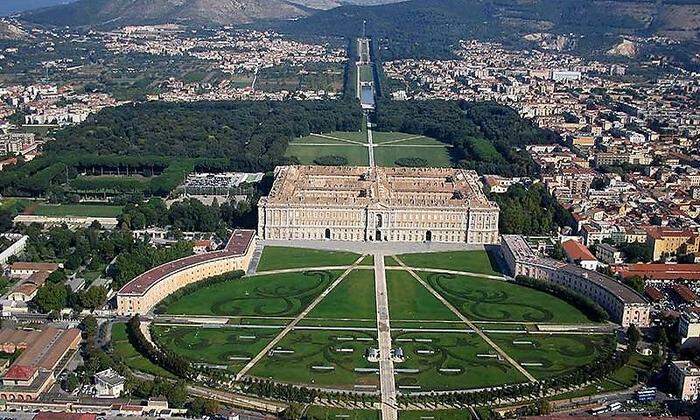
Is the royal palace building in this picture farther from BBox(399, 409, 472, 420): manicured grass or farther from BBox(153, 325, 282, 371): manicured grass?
BBox(399, 409, 472, 420): manicured grass

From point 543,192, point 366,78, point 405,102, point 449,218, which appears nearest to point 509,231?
point 449,218

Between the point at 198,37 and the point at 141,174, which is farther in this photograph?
the point at 198,37

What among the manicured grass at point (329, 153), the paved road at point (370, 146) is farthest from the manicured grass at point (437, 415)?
the manicured grass at point (329, 153)

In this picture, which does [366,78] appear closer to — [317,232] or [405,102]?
[405,102]

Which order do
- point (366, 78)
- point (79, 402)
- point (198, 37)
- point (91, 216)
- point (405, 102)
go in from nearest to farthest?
point (79, 402) → point (91, 216) → point (405, 102) → point (366, 78) → point (198, 37)

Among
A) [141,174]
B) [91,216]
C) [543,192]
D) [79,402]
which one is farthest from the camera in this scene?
[141,174]

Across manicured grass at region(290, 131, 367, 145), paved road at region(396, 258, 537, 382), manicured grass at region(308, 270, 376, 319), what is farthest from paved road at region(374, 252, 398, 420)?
manicured grass at region(290, 131, 367, 145)
